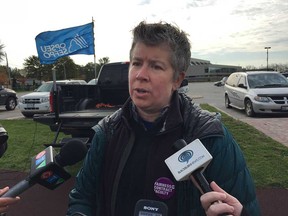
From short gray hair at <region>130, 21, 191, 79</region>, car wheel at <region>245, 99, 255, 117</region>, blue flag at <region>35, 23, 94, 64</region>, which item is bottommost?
car wheel at <region>245, 99, 255, 117</region>

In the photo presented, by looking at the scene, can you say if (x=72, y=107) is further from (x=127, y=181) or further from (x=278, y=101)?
(x=278, y=101)

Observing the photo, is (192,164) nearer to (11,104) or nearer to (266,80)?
(266,80)

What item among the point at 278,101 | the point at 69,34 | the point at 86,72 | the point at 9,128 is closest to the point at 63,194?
the point at 69,34

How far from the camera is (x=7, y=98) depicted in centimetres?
1956

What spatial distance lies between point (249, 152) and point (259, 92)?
20.4 ft

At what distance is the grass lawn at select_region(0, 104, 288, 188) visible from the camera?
5.69 meters

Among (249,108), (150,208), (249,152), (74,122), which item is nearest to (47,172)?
(150,208)

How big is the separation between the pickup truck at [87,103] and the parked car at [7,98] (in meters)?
11.5

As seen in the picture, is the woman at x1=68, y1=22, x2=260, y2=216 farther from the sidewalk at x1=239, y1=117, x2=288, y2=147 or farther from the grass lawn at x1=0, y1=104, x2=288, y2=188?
the sidewalk at x1=239, y1=117, x2=288, y2=147

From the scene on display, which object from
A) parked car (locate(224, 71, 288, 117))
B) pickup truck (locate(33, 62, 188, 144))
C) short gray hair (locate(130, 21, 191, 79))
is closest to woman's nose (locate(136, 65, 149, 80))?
short gray hair (locate(130, 21, 191, 79))

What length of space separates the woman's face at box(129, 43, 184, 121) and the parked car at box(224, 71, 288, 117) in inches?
451

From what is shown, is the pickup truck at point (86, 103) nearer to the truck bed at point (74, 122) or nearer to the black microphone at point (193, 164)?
the truck bed at point (74, 122)

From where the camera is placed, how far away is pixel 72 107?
307 inches

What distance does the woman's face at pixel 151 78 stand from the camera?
1.81 meters
